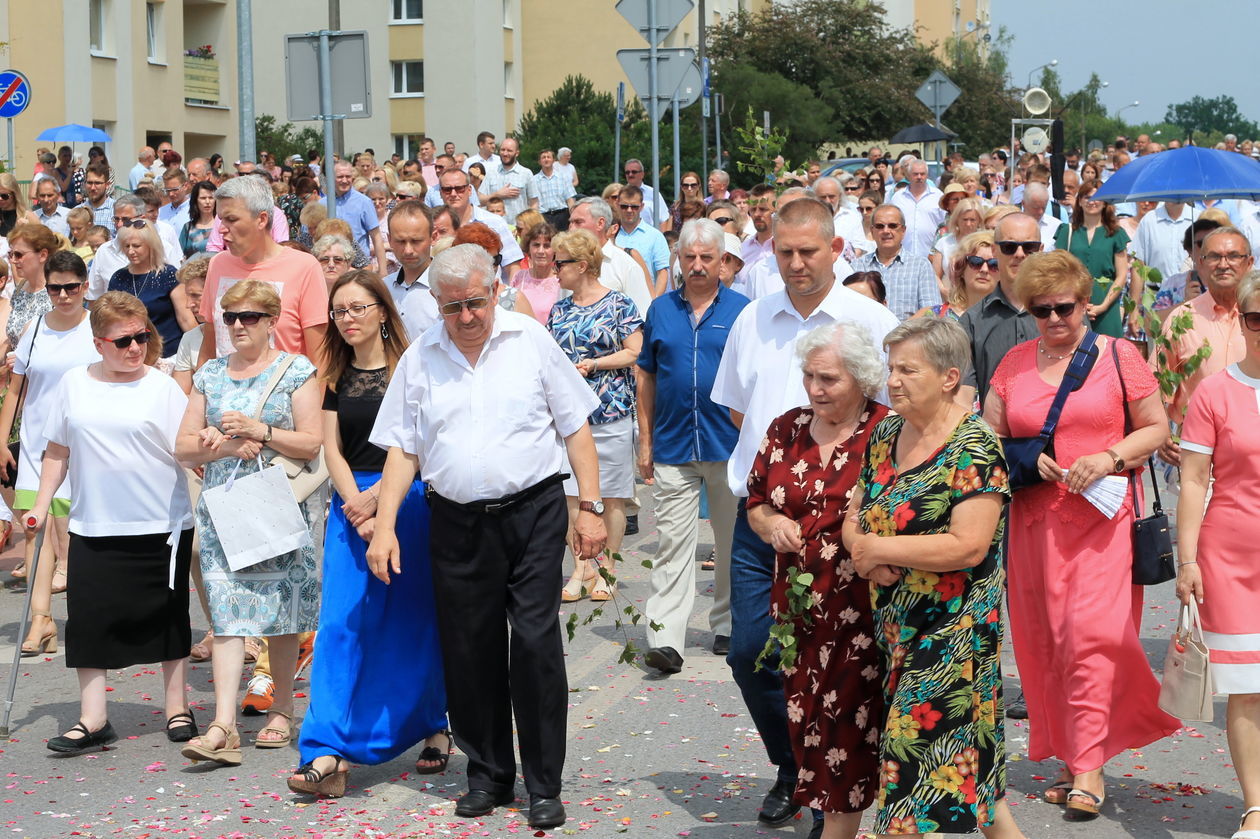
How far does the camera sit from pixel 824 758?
17.6 feet

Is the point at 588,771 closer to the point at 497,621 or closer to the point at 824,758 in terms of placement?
the point at 497,621

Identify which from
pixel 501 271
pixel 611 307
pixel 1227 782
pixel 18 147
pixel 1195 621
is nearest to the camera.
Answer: pixel 1195 621

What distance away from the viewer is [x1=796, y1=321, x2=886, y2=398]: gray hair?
5.44 metres

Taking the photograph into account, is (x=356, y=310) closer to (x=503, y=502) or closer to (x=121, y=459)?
(x=503, y=502)

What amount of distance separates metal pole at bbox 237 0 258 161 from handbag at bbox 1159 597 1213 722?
14.5m

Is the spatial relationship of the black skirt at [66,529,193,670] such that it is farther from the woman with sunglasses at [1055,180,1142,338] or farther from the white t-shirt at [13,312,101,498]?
the woman with sunglasses at [1055,180,1142,338]

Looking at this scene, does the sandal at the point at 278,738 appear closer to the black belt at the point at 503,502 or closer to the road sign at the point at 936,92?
the black belt at the point at 503,502

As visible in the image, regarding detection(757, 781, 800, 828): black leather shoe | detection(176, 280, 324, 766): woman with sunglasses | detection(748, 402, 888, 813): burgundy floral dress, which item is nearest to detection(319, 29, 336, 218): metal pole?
detection(176, 280, 324, 766): woman with sunglasses

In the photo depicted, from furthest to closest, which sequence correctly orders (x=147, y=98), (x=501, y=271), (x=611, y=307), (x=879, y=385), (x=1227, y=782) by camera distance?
(x=147, y=98) → (x=501, y=271) → (x=611, y=307) → (x=1227, y=782) → (x=879, y=385)

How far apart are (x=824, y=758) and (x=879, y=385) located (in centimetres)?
118

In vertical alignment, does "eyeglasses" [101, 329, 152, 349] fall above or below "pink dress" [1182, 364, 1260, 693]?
above

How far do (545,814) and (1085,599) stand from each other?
2.10 meters

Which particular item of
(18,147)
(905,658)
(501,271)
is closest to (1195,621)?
(905,658)

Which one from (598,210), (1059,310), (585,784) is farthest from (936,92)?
(585,784)
